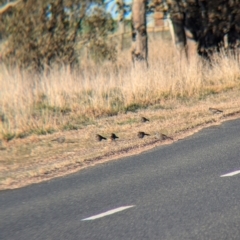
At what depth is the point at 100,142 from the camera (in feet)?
38.5

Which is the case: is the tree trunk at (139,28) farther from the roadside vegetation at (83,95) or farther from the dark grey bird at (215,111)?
the dark grey bird at (215,111)

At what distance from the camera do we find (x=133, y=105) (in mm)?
15688

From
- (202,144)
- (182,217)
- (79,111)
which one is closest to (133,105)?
(79,111)

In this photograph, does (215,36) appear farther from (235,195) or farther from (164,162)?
(235,195)

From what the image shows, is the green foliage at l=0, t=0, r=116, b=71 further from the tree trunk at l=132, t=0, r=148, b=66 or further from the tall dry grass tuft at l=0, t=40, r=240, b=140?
the tall dry grass tuft at l=0, t=40, r=240, b=140

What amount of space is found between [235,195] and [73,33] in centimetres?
1697

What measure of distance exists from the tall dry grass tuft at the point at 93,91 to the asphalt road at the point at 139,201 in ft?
13.0

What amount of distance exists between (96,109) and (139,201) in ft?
25.1

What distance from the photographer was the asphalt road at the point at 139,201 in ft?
20.7

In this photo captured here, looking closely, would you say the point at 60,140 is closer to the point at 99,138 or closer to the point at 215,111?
the point at 99,138

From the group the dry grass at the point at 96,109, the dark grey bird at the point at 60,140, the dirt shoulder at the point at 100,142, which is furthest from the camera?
the dark grey bird at the point at 60,140

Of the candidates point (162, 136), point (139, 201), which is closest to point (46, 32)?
point (162, 136)

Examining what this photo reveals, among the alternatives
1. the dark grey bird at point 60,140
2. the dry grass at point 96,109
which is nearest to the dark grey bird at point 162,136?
the dry grass at point 96,109

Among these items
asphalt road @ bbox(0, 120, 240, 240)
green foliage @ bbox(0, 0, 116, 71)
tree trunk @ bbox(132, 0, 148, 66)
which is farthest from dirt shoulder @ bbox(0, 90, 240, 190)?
green foliage @ bbox(0, 0, 116, 71)
